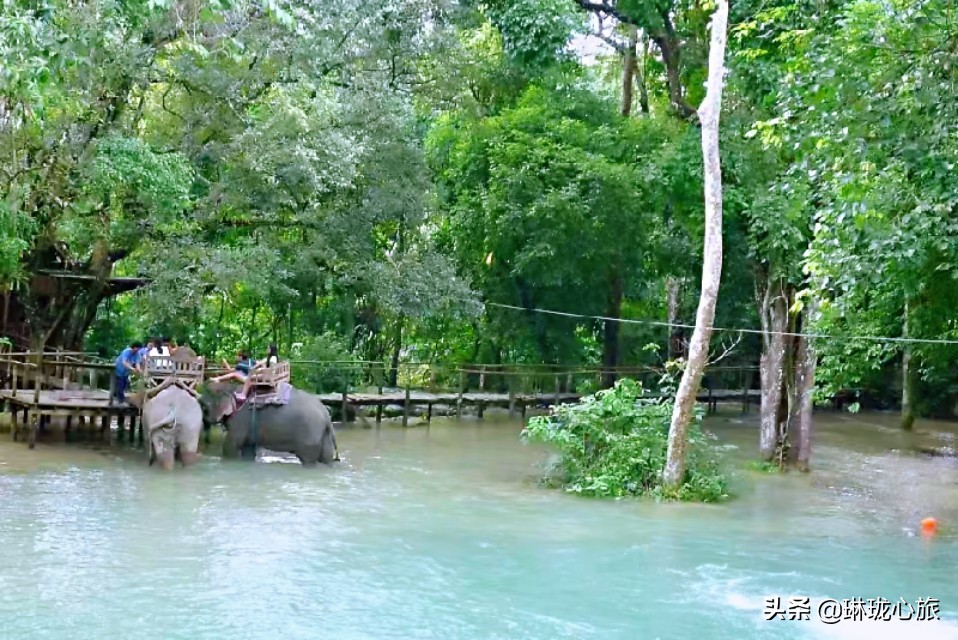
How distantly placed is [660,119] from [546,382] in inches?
307

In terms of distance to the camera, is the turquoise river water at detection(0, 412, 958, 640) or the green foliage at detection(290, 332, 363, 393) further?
the green foliage at detection(290, 332, 363, 393)

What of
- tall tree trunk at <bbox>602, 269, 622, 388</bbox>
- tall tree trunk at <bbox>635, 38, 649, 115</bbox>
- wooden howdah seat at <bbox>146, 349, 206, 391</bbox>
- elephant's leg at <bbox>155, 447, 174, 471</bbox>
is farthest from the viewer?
tall tree trunk at <bbox>602, 269, 622, 388</bbox>

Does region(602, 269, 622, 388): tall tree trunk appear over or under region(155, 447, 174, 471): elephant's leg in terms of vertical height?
over

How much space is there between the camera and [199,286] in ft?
58.2

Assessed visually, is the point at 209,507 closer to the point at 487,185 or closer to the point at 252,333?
the point at 487,185

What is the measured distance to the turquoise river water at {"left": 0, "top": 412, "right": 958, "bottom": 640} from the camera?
907cm

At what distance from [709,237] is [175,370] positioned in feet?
27.1

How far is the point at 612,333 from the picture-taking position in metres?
27.2

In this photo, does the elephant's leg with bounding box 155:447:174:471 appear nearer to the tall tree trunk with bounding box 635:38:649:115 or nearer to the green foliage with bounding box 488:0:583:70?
the green foliage with bounding box 488:0:583:70

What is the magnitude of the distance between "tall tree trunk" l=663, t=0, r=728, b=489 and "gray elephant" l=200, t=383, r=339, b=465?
5713 millimetres

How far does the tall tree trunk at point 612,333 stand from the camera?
2633 centimetres

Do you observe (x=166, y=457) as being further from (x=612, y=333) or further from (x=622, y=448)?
(x=612, y=333)

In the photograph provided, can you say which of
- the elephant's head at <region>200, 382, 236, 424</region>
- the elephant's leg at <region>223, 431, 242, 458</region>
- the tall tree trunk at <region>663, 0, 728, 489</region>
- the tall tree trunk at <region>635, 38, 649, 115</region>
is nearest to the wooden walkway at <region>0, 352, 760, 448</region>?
the elephant's head at <region>200, 382, 236, 424</region>

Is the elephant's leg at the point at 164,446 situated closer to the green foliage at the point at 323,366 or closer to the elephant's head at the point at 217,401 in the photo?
the elephant's head at the point at 217,401
